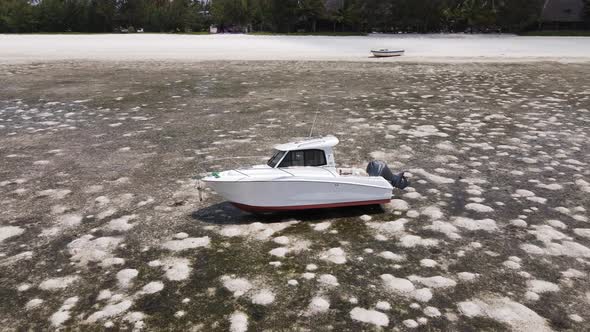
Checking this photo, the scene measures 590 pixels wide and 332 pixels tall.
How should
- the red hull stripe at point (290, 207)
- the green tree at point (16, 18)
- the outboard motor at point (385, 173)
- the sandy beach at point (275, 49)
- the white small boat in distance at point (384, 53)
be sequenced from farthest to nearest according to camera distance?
the green tree at point (16, 18), the white small boat in distance at point (384, 53), the sandy beach at point (275, 49), the outboard motor at point (385, 173), the red hull stripe at point (290, 207)

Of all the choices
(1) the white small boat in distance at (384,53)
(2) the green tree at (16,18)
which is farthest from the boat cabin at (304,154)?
(2) the green tree at (16,18)

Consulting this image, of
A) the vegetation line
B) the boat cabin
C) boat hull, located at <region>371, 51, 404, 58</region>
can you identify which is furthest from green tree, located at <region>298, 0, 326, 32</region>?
the boat cabin

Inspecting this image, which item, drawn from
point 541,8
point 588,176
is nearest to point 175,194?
point 588,176

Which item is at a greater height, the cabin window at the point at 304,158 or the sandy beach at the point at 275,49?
Result: the sandy beach at the point at 275,49

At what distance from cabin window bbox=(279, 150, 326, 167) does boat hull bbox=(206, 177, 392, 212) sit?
42cm

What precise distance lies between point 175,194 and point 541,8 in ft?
214

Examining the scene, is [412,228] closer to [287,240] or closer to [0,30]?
[287,240]

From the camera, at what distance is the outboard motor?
7965mm

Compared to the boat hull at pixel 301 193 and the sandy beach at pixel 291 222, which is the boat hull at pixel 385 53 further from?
the boat hull at pixel 301 193

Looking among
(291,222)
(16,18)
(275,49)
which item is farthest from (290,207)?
(16,18)

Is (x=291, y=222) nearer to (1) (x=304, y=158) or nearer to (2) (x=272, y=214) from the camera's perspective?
(2) (x=272, y=214)

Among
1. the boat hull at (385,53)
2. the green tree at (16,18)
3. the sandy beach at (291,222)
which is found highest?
the green tree at (16,18)

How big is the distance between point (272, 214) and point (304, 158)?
110cm

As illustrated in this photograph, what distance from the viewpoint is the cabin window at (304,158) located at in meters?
7.46
